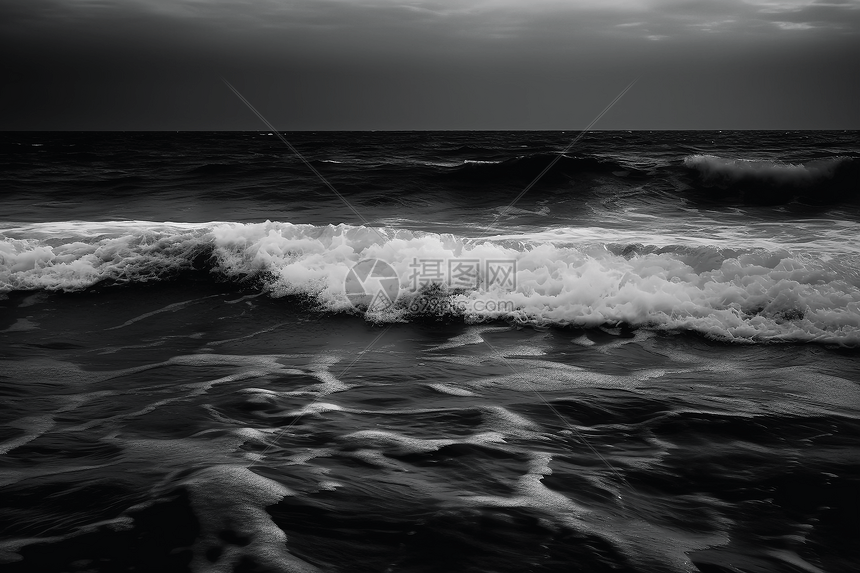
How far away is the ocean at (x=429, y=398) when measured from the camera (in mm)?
2615

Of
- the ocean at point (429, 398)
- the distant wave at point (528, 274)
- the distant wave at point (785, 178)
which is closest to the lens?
the ocean at point (429, 398)

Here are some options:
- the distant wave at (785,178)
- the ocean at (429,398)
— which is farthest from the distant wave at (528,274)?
the distant wave at (785,178)

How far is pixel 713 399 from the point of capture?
4.28m

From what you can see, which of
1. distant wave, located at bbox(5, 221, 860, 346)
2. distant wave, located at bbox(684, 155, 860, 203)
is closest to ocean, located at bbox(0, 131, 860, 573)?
distant wave, located at bbox(5, 221, 860, 346)

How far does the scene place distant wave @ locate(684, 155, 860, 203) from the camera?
1398 centimetres

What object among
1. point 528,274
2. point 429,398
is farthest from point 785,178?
point 429,398

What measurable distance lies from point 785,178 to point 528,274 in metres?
10.9

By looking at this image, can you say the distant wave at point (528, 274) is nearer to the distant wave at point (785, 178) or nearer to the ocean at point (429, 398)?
the ocean at point (429, 398)

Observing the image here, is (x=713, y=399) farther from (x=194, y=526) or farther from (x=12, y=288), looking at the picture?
(x=12, y=288)

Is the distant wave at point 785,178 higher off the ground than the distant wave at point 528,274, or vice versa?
the distant wave at point 785,178

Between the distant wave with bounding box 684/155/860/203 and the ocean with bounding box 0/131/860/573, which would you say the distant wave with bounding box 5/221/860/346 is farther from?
the distant wave with bounding box 684/155/860/203

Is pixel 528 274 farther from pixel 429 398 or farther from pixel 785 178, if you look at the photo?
pixel 785 178

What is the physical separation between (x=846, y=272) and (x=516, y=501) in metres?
5.53

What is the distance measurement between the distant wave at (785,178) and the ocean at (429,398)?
3.47m
